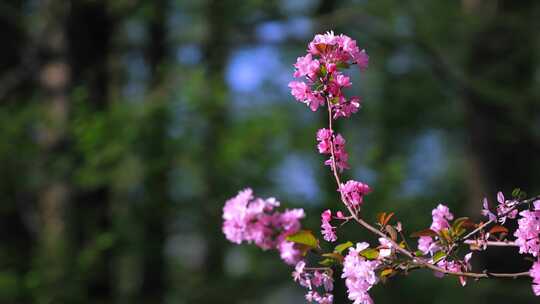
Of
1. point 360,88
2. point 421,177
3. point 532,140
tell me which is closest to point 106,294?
point 532,140

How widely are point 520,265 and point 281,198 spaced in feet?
8.35

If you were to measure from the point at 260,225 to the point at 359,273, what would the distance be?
0.24 m

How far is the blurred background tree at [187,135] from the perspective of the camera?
516 cm

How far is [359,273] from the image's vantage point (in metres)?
1.50

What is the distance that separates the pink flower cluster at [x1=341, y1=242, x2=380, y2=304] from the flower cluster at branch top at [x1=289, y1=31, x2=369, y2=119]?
0.38 meters

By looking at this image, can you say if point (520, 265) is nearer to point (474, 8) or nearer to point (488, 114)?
point (488, 114)

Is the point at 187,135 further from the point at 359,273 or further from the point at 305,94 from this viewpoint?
the point at 359,273

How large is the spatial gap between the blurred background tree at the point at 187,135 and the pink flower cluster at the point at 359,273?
141 inches

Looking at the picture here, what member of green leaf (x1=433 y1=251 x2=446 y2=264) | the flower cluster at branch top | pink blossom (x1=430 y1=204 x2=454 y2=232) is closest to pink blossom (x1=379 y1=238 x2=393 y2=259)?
green leaf (x1=433 y1=251 x2=446 y2=264)

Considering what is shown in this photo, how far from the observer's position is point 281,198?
646 centimetres

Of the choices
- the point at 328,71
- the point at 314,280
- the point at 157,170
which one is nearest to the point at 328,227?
the point at 314,280

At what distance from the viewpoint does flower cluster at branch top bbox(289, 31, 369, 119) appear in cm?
163

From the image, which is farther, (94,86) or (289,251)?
(94,86)

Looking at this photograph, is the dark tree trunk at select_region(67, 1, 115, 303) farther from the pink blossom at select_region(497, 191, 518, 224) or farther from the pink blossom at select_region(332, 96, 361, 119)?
the pink blossom at select_region(497, 191, 518, 224)
